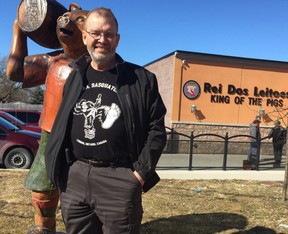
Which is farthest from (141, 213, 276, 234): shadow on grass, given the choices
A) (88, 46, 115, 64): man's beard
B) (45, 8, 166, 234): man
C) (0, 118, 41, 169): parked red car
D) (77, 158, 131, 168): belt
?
(0, 118, 41, 169): parked red car

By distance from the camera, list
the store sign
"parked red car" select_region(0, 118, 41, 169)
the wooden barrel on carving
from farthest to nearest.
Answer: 1. the store sign
2. "parked red car" select_region(0, 118, 41, 169)
3. the wooden barrel on carving

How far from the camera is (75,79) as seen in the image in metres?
2.73

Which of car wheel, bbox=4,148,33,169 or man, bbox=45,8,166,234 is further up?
man, bbox=45,8,166,234

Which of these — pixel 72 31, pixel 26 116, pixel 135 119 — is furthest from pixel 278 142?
pixel 135 119

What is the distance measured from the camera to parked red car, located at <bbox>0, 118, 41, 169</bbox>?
9727mm

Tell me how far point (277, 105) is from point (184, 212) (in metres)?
14.8

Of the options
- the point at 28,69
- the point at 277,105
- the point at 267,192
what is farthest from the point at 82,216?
the point at 277,105

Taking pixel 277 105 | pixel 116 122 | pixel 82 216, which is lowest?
pixel 82 216

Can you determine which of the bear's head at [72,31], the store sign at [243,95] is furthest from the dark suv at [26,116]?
the bear's head at [72,31]

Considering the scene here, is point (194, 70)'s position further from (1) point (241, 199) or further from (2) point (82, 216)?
(2) point (82, 216)

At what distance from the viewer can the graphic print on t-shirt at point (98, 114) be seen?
257cm

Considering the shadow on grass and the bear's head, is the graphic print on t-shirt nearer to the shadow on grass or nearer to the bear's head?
A: the bear's head

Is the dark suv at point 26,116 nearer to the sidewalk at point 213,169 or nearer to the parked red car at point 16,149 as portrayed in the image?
the sidewalk at point 213,169

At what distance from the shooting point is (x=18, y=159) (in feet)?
32.1
